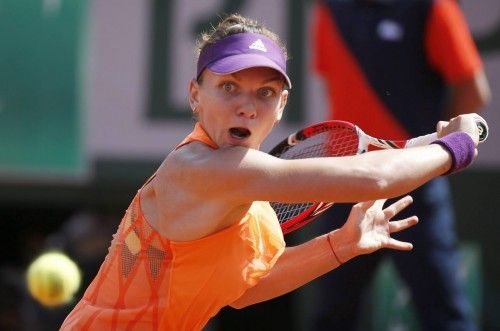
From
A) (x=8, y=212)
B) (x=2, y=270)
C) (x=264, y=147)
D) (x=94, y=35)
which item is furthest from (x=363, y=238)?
(x=8, y=212)

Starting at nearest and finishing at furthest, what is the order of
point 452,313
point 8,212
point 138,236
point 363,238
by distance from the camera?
point 138,236 → point 363,238 → point 452,313 → point 8,212

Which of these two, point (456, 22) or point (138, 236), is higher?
point (456, 22)

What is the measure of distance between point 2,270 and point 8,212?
4.06 feet

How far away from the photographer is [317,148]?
392 centimetres

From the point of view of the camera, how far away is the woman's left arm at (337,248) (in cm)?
365

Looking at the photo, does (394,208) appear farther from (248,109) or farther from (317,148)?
(248,109)

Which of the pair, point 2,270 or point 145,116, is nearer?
point 145,116

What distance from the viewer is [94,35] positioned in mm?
7176

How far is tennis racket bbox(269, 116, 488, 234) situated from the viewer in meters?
3.53

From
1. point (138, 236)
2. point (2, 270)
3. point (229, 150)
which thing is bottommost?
point (2, 270)

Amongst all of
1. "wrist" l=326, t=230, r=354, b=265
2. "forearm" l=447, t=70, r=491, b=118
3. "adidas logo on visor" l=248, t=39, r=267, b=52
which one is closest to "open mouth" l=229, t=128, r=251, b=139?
"adidas logo on visor" l=248, t=39, r=267, b=52

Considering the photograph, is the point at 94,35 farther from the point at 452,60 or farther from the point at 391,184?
the point at 391,184

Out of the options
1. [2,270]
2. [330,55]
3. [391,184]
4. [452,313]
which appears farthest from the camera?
[2,270]

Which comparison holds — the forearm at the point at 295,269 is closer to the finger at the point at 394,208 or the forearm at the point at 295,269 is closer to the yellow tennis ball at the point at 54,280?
the finger at the point at 394,208
